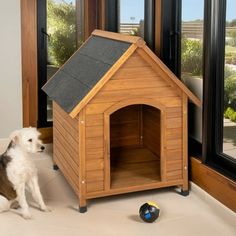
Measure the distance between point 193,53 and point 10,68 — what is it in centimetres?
153

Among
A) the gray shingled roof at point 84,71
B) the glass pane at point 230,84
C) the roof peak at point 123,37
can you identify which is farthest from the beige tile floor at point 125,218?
the roof peak at point 123,37

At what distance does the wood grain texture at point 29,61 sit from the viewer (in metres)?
3.49

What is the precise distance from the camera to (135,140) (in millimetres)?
3301

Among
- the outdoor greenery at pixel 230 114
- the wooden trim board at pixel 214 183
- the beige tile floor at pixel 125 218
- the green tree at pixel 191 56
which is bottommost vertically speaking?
the beige tile floor at pixel 125 218

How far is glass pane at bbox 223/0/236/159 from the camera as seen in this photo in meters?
2.37

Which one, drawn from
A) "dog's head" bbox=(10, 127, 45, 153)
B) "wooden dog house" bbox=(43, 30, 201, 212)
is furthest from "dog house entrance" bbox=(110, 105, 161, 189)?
"dog's head" bbox=(10, 127, 45, 153)

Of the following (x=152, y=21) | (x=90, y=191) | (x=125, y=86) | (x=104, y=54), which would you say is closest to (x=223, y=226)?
(x=90, y=191)

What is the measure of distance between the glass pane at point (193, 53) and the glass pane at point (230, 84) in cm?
22

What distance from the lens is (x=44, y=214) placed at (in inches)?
98.7

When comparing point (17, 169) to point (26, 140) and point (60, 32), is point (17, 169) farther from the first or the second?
point (60, 32)

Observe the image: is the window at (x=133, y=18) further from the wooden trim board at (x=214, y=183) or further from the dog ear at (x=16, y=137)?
the dog ear at (x=16, y=137)

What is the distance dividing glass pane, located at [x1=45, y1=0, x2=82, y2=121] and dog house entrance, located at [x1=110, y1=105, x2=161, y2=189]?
0.78 metres

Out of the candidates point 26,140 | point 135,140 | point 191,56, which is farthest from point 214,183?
point 26,140

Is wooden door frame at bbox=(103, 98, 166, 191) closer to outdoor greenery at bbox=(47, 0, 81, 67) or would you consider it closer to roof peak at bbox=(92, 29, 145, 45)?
roof peak at bbox=(92, 29, 145, 45)
